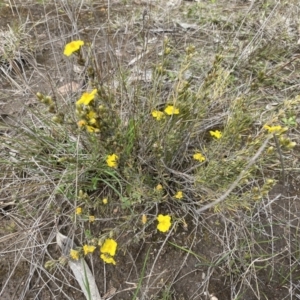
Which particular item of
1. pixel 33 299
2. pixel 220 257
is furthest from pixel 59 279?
pixel 220 257

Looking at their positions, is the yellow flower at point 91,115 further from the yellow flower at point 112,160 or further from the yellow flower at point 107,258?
the yellow flower at point 107,258

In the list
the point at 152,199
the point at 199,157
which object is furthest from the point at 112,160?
the point at 199,157

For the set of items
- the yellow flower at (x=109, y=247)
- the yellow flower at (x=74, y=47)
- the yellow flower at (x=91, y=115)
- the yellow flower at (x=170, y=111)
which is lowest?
the yellow flower at (x=109, y=247)

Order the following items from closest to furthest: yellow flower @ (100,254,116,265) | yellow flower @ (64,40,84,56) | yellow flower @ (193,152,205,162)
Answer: yellow flower @ (64,40,84,56)
yellow flower @ (100,254,116,265)
yellow flower @ (193,152,205,162)

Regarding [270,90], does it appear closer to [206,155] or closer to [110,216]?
[206,155]

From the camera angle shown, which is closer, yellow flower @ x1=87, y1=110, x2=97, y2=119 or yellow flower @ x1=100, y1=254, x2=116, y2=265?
yellow flower @ x1=87, y1=110, x2=97, y2=119

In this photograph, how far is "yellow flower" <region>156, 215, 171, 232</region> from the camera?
1.24 meters

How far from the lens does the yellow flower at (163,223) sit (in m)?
1.24

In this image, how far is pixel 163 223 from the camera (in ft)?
4.09

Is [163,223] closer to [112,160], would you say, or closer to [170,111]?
[112,160]

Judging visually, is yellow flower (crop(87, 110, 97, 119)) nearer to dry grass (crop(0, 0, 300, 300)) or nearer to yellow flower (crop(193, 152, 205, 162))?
dry grass (crop(0, 0, 300, 300))

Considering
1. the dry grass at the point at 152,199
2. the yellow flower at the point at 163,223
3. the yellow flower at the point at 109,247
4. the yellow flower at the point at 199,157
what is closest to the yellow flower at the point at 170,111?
the dry grass at the point at 152,199

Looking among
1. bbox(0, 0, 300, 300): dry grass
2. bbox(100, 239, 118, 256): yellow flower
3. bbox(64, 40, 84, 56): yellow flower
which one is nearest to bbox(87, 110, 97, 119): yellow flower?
bbox(0, 0, 300, 300): dry grass

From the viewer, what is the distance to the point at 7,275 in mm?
1287
